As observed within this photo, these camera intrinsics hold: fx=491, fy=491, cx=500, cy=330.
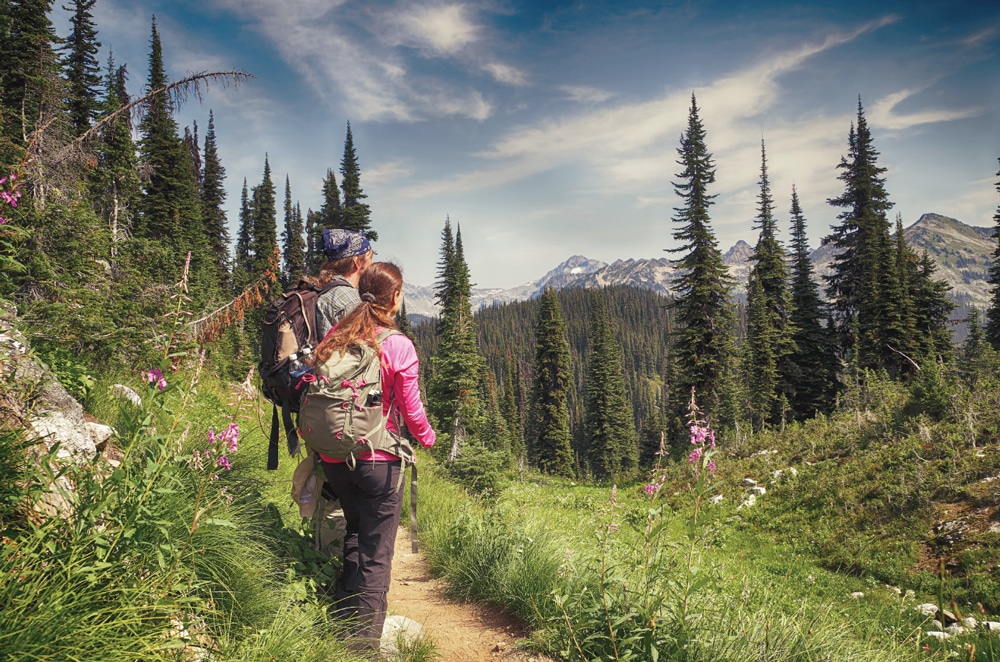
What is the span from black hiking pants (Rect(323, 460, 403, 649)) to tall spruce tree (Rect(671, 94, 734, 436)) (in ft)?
71.9

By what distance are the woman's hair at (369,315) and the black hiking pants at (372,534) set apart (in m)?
0.80

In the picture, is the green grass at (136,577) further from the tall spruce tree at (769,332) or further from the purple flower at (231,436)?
the tall spruce tree at (769,332)

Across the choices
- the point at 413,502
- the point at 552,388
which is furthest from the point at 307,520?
the point at 552,388

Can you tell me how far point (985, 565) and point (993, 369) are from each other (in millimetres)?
9689

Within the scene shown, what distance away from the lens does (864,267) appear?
32500 millimetres

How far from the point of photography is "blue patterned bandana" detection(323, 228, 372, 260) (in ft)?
12.9

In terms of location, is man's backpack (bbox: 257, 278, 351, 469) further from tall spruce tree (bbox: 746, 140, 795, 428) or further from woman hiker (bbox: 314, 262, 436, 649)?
tall spruce tree (bbox: 746, 140, 795, 428)

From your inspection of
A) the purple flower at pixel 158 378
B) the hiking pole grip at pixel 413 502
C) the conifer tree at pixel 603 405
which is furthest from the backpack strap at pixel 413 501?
the conifer tree at pixel 603 405

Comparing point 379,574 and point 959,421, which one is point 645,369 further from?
point 379,574

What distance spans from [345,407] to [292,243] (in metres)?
60.8

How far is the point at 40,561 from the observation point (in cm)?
195

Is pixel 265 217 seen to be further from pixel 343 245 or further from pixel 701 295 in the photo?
pixel 343 245

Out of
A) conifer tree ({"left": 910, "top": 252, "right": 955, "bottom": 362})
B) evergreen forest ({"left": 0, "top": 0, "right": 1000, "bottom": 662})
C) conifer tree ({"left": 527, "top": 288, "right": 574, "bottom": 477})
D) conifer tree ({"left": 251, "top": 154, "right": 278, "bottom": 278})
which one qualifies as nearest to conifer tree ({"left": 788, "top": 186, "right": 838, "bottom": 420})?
conifer tree ({"left": 910, "top": 252, "right": 955, "bottom": 362})

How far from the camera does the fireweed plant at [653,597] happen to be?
8.43 feet
